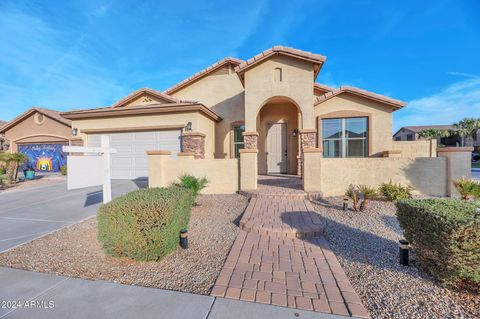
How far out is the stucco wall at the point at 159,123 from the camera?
35.9 ft

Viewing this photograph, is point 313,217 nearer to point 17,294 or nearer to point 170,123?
point 17,294

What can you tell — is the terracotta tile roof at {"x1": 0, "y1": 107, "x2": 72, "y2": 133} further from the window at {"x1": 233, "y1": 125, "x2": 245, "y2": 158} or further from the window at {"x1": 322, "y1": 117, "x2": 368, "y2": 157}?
the window at {"x1": 322, "y1": 117, "x2": 368, "y2": 157}

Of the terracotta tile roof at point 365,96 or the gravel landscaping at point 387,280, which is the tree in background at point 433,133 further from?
the gravel landscaping at point 387,280

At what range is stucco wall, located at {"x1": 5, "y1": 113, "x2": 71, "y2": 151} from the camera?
51.1ft

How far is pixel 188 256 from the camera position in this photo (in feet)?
12.2

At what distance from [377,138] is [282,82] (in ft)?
18.6

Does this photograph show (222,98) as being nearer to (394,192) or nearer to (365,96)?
(365,96)

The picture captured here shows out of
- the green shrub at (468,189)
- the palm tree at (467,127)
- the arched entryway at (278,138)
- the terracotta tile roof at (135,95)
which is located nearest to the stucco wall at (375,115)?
the arched entryway at (278,138)

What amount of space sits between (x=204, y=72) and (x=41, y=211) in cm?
1053

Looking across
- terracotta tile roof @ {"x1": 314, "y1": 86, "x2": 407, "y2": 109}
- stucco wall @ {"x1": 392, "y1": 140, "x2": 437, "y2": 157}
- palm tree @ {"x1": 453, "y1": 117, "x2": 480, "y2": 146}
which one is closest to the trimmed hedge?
terracotta tile roof @ {"x1": 314, "y1": 86, "x2": 407, "y2": 109}

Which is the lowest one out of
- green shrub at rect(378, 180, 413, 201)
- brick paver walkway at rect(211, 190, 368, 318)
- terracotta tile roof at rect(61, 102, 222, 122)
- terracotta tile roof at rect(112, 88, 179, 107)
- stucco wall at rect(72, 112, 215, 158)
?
brick paver walkway at rect(211, 190, 368, 318)

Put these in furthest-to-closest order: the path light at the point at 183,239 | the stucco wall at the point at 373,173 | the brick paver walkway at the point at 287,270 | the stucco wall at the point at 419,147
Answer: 1. the stucco wall at the point at 419,147
2. the stucco wall at the point at 373,173
3. the path light at the point at 183,239
4. the brick paver walkway at the point at 287,270

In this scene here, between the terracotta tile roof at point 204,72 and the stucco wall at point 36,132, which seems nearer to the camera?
the terracotta tile roof at point 204,72

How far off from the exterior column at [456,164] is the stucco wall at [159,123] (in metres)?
9.99
